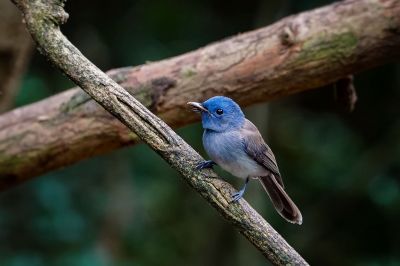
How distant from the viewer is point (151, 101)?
4.34 metres

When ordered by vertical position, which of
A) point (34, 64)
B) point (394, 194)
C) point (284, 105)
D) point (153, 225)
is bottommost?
point (394, 194)

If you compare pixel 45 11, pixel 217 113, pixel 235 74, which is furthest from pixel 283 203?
pixel 45 11

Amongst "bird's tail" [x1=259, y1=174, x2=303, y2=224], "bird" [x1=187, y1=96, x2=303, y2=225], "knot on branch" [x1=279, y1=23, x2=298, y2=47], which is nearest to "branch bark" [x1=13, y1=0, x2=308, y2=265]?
"bird" [x1=187, y1=96, x2=303, y2=225]

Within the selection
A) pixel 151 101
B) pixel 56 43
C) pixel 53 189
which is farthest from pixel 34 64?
pixel 56 43

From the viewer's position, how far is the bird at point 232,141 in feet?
10.6

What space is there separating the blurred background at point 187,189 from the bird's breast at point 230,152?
112 inches

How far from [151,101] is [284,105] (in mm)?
2643

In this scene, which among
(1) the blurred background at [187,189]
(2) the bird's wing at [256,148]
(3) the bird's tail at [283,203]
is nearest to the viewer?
(2) the bird's wing at [256,148]

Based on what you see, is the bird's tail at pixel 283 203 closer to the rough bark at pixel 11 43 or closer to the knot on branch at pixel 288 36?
the knot on branch at pixel 288 36

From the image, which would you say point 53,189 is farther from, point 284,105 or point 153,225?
point 284,105

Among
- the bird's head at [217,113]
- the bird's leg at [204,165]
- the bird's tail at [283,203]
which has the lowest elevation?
the bird's tail at [283,203]

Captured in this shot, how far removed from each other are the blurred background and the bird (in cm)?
282

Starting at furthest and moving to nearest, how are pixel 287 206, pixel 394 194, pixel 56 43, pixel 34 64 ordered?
pixel 34 64
pixel 394 194
pixel 287 206
pixel 56 43

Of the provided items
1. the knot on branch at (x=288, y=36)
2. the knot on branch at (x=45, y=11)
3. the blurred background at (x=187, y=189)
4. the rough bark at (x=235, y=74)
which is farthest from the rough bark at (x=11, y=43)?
the knot on branch at (x=45, y=11)
